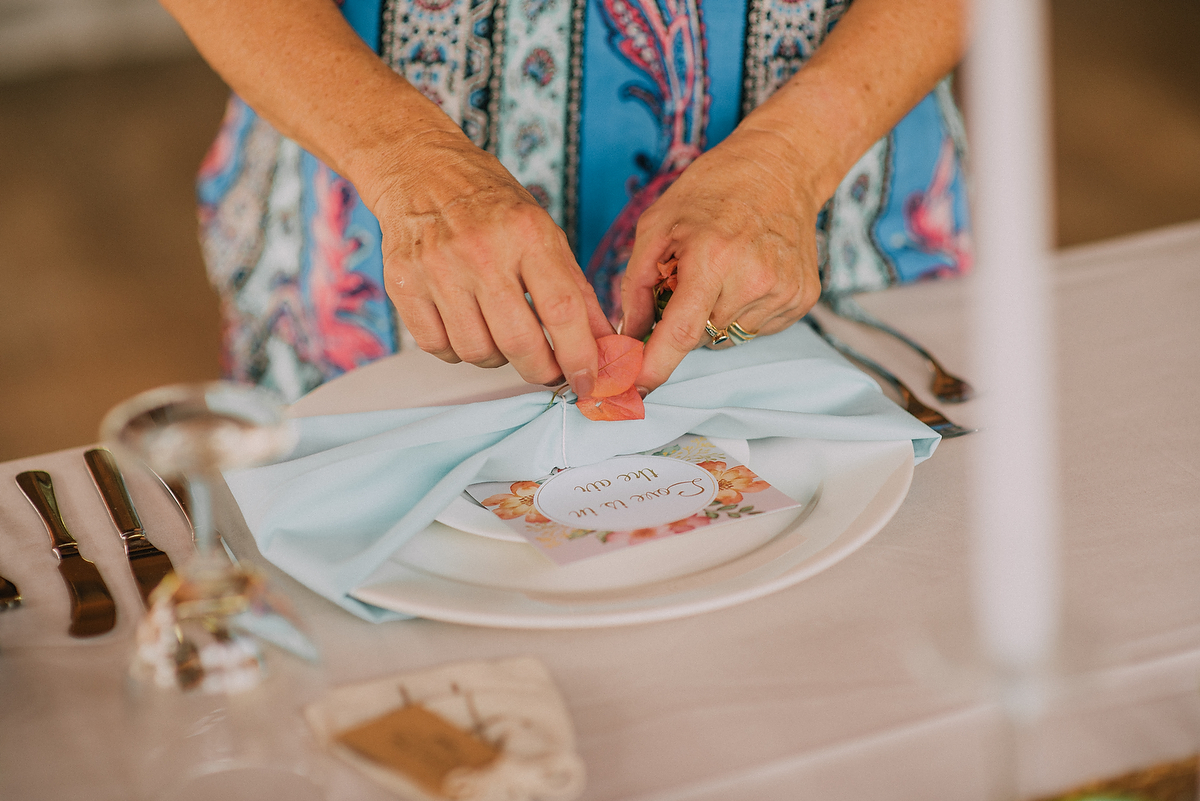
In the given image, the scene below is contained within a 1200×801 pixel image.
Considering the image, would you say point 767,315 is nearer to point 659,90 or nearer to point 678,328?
point 678,328

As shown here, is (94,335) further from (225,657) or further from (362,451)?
(225,657)

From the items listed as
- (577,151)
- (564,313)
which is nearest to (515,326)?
(564,313)

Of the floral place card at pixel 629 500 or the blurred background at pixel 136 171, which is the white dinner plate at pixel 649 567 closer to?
the floral place card at pixel 629 500

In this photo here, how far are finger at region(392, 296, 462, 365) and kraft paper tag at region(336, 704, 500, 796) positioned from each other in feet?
1.32

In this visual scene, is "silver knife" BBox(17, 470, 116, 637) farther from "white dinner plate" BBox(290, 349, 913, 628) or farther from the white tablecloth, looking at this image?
"white dinner plate" BBox(290, 349, 913, 628)

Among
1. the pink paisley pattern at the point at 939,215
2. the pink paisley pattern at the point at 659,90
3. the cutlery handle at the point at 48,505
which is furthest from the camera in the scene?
the pink paisley pattern at the point at 939,215

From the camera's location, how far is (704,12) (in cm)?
115

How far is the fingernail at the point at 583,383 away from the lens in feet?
2.61

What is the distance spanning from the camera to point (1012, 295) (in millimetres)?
257

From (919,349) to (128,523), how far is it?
2.28 ft

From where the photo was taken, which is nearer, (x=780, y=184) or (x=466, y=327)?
(x=466, y=327)

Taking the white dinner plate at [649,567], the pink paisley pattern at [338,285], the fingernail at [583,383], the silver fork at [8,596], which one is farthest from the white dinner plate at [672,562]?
the pink paisley pattern at [338,285]

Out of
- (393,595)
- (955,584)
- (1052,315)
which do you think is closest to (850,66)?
(1052,315)

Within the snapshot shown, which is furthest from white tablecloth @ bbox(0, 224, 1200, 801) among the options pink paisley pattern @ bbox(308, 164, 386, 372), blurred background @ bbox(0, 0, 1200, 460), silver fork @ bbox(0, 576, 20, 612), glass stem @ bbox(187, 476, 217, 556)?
blurred background @ bbox(0, 0, 1200, 460)
